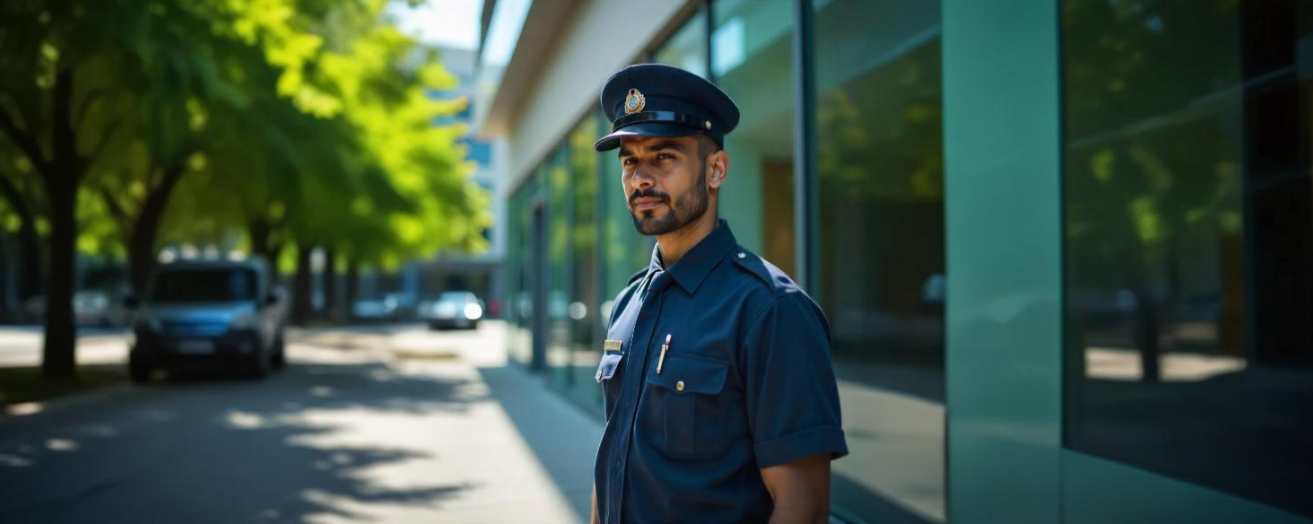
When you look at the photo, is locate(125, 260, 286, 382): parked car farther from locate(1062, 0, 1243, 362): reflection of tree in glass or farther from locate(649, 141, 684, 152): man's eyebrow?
locate(649, 141, 684, 152): man's eyebrow

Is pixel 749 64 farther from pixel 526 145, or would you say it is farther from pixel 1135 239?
pixel 526 145

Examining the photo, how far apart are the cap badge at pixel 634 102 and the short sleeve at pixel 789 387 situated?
51 cm

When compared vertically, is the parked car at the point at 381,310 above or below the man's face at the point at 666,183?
below

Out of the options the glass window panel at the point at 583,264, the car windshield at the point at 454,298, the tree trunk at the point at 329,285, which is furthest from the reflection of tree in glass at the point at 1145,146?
the tree trunk at the point at 329,285

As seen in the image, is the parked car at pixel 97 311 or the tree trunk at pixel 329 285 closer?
the tree trunk at pixel 329 285

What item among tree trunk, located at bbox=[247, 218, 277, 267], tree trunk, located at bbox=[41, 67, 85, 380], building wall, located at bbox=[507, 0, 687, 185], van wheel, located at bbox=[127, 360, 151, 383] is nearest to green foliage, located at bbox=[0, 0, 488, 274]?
tree trunk, located at bbox=[41, 67, 85, 380]

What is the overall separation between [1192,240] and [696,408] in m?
2.50

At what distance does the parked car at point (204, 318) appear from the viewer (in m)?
14.5

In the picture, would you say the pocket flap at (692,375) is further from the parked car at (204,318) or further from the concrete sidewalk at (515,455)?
the parked car at (204,318)

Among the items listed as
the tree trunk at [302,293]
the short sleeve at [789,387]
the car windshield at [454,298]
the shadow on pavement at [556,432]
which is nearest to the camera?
the short sleeve at [789,387]

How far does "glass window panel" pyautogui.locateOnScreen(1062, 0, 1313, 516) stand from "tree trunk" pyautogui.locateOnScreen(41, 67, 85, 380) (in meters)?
13.4

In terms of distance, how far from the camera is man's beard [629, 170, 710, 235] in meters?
2.02

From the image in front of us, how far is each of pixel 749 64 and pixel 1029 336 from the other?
343cm

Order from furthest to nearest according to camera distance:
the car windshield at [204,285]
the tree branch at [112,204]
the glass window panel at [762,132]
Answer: the tree branch at [112,204]
the car windshield at [204,285]
the glass window panel at [762,132]
